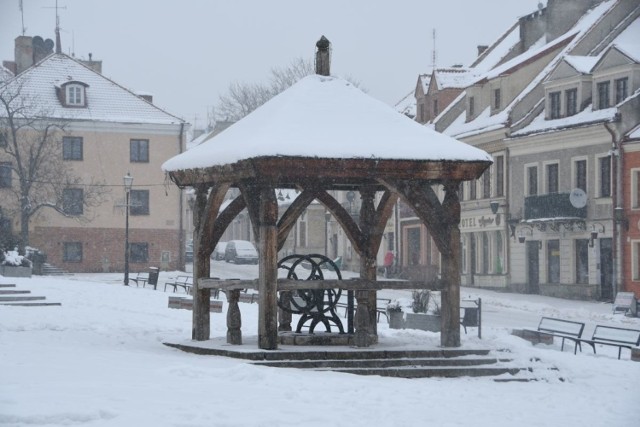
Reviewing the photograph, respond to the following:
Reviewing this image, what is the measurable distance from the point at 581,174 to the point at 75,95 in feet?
87.5

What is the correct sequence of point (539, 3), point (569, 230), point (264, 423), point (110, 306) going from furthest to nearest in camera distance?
point (539, 3) < point (569, 230) < point (110, 306) < point (264, 423)

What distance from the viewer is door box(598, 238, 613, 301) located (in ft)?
127

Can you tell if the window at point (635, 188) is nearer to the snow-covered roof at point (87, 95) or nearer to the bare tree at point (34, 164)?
the snow-covered roof at point (87, 95)

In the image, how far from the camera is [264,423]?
9570 mm

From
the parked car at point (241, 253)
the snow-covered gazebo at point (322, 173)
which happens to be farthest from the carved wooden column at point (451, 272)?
the parked car at point (241, 253)

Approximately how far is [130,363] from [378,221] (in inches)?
199

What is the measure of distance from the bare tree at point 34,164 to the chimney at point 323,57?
37867mm

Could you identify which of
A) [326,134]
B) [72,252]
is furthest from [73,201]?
[326,134]

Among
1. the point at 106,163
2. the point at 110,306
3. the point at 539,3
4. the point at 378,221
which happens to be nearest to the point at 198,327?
the point at 378,221

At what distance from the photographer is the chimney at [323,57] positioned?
15.9m

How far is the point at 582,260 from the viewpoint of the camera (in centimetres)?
4075

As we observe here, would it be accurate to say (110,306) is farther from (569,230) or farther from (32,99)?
(32,99)

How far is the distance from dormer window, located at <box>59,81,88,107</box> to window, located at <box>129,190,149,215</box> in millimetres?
5054

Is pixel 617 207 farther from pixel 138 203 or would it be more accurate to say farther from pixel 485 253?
pixel 138 203
